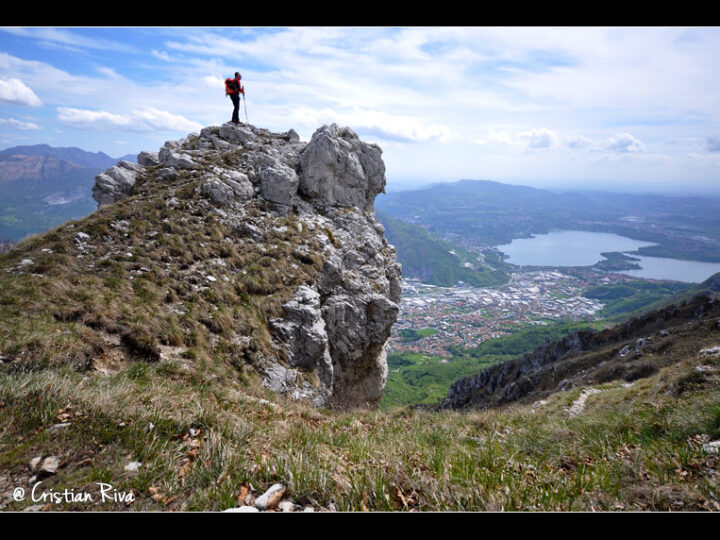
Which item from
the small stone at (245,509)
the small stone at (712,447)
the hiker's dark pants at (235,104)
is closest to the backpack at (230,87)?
the hiker's dark pants at (235,104)

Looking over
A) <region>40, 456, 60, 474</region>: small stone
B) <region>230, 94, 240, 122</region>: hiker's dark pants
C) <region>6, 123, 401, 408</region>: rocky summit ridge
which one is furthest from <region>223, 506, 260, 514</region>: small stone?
<region>230, 94, 240, 122</region>: hiker's dark pants

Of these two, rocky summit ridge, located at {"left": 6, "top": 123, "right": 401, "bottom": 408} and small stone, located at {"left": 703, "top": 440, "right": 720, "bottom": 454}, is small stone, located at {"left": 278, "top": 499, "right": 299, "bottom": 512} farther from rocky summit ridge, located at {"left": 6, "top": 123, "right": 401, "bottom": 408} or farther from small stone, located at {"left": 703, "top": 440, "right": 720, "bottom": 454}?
rocky summit ridge, located at {"left": 6, "top": 123, "right": 401, "bottom": 408}

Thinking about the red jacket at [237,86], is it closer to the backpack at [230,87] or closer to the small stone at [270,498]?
the backpack at [230,87]

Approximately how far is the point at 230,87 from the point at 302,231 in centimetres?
1127

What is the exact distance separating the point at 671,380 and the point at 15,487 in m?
15.7

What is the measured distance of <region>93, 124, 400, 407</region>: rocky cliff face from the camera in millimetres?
14195

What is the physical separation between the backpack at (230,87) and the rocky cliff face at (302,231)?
12.1ft

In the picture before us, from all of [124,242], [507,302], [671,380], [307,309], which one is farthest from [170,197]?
[507,302]

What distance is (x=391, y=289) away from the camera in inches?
986

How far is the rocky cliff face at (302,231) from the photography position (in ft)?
46.6

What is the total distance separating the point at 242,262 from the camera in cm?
1524

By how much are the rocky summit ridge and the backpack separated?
3.71m

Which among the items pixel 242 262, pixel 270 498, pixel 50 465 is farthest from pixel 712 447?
pixel 242 262
